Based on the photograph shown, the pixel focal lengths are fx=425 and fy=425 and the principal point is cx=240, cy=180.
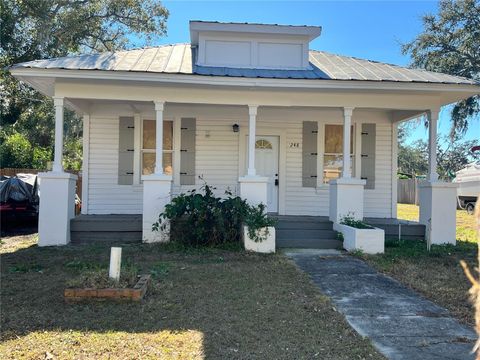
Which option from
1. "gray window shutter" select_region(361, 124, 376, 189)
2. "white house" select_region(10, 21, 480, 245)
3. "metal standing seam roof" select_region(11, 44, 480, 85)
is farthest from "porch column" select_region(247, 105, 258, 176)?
"gray window shutter" select_region(361, 124, 376, 189)

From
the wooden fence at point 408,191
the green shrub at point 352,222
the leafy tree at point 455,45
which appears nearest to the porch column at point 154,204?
the green shrub at point 352,222

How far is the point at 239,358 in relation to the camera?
3.25 m

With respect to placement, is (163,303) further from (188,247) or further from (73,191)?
(73,191)

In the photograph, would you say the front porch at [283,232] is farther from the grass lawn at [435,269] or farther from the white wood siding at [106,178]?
the white wood siding at [106,178]

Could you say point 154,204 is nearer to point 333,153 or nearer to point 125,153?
point 125,153

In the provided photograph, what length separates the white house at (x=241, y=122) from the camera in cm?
829

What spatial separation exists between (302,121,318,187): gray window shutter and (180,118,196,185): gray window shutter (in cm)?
275

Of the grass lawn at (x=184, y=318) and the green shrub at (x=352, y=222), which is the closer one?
the grass lawn at (x=184, y=318)

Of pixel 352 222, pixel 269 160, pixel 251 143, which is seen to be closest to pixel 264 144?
pixel 269 160

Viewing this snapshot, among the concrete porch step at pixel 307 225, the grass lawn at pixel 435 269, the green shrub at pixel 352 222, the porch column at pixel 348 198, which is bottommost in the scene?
the grass lawn at pixel 435 269

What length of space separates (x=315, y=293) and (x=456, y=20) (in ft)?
53.5

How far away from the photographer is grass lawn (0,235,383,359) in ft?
11.1

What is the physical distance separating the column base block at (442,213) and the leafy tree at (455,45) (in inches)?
390

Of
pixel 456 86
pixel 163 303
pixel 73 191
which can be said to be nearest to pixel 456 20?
pixel 456 86
